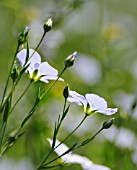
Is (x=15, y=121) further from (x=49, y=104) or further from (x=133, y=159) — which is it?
(x=133, y=159)

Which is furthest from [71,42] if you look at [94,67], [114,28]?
[114,28]

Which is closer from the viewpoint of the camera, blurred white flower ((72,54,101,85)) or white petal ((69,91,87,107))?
white petal ((69,91,87,107))

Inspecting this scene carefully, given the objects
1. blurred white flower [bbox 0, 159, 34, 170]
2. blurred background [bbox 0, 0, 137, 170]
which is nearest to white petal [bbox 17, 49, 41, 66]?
blurred background [bbox 0, 0, 137, 170]

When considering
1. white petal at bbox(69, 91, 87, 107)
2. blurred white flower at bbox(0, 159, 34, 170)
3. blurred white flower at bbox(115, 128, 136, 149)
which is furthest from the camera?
blurred white flower at bbox(115, 128, 136, 149)

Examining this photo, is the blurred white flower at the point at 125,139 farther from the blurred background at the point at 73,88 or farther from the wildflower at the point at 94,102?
the wildflower at the point at 94,102

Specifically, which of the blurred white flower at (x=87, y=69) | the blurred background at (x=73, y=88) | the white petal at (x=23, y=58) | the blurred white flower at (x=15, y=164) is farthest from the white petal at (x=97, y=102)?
the blurred white flower at (x=87, y=69)

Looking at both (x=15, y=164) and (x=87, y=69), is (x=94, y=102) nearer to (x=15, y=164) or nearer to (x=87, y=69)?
(x=15, y=164)

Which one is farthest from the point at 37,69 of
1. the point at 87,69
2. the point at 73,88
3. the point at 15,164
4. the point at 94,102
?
the point at 87,69

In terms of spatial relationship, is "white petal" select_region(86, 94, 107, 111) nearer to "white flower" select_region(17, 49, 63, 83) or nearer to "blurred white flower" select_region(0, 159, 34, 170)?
"white flower" select_region(17, 49, 63, 83)
